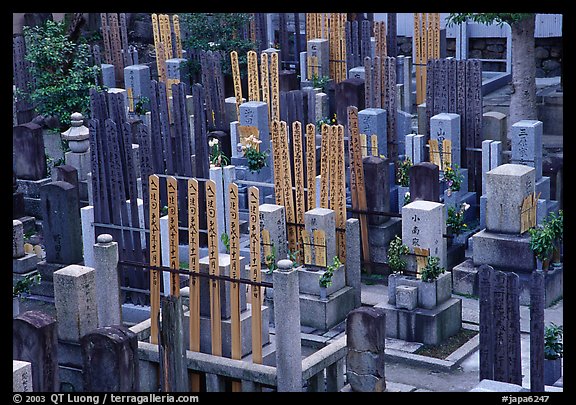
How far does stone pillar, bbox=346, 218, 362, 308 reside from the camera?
16.2 metres


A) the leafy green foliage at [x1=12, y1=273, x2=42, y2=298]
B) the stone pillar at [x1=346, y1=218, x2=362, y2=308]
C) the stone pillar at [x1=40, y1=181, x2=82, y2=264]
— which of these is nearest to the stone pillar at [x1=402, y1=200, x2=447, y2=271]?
the stone pillar at [x1=346, y1=218, x2=362, y2=308]

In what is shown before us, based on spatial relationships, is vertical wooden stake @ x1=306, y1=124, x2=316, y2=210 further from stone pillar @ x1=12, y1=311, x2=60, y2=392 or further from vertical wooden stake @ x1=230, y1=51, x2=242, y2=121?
stone pillar @ x1=12, y1=311, x2=60, y2=392

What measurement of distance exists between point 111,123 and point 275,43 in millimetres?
11698

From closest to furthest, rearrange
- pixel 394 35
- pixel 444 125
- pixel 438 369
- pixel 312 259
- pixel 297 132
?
pixel 438 369 < pixel 312 259 < pixel 297 132 < pixel 444 125 < pixel 394 35

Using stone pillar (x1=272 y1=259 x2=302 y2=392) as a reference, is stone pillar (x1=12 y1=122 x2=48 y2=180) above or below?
above

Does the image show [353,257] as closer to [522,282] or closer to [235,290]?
[522,282]

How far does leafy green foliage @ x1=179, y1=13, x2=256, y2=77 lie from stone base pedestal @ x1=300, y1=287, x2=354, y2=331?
1043 centimetres

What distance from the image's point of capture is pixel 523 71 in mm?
22422

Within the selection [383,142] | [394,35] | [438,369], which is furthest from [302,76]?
[438,369]

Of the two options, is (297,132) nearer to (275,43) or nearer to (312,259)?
(312,259)

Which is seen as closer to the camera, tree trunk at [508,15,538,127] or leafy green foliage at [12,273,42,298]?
leafy green foliage at [12,273,42,298]

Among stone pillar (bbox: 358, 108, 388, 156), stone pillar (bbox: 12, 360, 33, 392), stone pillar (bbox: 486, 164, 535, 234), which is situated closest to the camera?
stone pillar (bbox: 12, 360, 33, 392)

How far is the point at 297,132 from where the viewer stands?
1784 cm

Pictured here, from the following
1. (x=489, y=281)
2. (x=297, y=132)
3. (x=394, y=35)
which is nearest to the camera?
(x=489, y=281)
